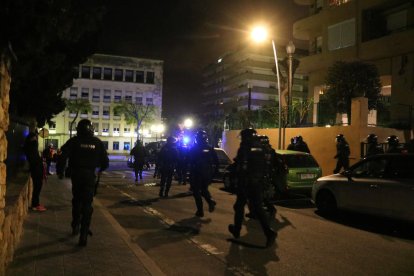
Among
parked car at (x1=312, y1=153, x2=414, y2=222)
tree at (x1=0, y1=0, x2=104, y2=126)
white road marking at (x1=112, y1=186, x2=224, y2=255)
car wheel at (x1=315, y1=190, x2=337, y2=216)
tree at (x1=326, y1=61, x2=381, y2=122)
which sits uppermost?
tree at (x1=326, y1=61, x2=381, y2=122)

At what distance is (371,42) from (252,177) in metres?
22.7

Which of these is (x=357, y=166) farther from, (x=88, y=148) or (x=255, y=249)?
(x=88, y=148)

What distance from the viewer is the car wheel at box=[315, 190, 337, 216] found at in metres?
10.9

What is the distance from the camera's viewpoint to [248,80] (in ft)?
261

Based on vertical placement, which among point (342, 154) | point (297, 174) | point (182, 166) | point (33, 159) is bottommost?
point (182, 166)

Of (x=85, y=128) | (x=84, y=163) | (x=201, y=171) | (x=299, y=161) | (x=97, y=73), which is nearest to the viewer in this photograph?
(x=84, y=163)

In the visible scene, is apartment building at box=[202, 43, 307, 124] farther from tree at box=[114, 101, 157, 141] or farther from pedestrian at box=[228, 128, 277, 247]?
pedestrian at box=[228, 128, 277, 247]

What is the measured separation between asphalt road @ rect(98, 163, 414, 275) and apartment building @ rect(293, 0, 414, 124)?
483 inches

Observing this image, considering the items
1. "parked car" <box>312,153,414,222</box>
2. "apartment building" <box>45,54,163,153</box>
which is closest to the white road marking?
"parked car" <box>312,153,414,222</box>

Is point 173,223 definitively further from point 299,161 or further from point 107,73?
point 107,73

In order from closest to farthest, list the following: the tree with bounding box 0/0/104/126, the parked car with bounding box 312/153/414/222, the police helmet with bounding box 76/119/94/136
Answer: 1. the tree with bounding box 0/0/104/126
2. the police helmet with bounding box 76/119/94/136
3. the parked car with bounding box 312/153/414/222

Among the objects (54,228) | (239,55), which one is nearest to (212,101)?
(239,55)

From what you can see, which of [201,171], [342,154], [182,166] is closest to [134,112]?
[182,166]

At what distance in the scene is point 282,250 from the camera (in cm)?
741
